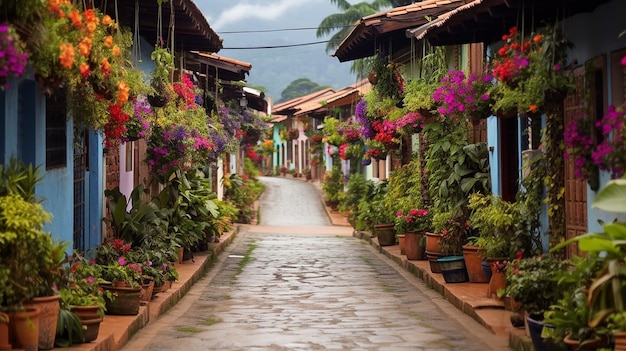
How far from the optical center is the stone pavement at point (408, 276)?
1044cm

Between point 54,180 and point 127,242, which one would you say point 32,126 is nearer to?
point 54,180

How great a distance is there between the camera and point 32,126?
10.0 m

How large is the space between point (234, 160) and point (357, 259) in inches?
982

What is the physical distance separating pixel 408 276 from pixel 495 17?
7267mm

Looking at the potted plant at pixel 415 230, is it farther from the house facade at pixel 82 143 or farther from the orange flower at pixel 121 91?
the orange flower at pixel 121 91

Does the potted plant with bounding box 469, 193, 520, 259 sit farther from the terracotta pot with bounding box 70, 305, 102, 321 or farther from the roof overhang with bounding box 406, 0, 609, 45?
the terracotta pot with bounding box 70, 305, 102, 321

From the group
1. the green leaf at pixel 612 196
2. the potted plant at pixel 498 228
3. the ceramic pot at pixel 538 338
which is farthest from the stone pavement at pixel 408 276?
the green leaf at pixel 612 196

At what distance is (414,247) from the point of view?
19.9 m

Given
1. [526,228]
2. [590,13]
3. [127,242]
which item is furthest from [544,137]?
[127,242]

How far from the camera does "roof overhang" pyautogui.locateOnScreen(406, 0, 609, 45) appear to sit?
35.9ft

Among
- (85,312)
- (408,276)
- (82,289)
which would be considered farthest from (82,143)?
(408,276)

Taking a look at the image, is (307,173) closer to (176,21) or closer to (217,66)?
(217,66)

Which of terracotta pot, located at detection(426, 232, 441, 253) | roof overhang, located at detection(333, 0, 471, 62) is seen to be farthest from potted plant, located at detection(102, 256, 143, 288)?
roof overhang, located at detection(333, 0, 471, 62)

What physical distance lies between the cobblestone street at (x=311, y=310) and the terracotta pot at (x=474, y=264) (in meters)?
0.65
